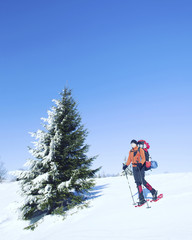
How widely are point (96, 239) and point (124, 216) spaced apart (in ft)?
5.94

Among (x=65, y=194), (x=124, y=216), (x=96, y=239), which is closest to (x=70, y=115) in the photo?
(x=65, y=194)

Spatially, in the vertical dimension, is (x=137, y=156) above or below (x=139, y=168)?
above

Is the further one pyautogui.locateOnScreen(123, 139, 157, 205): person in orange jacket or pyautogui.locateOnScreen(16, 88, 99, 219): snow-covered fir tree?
pyautogui.locateOnScreen(16, 88, 99, 219): snow-covered fir tree

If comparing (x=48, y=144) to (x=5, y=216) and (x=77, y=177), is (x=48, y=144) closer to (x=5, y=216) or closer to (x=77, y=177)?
(x=77, y=177)

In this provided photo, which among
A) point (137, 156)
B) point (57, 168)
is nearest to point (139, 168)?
point (137, 156)

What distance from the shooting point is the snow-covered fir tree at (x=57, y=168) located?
9641 mm

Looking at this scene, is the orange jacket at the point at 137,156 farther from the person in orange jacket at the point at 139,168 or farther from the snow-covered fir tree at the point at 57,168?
the snow-covered fir tree at the point at 57,168

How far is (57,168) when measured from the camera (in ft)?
34.0

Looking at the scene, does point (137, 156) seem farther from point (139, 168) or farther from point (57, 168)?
point (57, 168)

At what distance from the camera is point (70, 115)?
11.9 m

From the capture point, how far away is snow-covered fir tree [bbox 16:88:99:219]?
9641 millimetres

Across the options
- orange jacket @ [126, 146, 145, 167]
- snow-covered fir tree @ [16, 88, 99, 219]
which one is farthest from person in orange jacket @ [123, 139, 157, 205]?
snow-covered fir tree @ [16, 88, 99, 219]

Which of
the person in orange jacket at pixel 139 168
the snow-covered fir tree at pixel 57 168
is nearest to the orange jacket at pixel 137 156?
the person in orange jacket at pixel 139 168

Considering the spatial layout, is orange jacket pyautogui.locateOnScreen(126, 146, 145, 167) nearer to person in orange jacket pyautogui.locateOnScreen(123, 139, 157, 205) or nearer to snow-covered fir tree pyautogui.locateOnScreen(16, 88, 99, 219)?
person in orange jacket pyautogui.locateOnScreen(123, 139, 157, 205)
